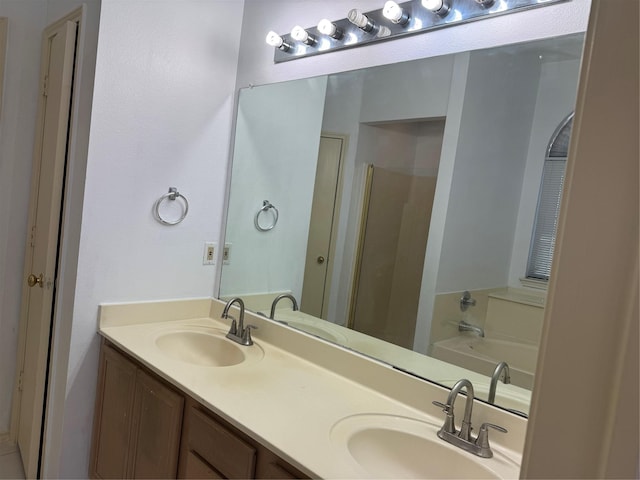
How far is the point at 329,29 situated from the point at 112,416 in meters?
1.72

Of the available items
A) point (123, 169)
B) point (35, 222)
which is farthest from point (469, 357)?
point (35, 222)

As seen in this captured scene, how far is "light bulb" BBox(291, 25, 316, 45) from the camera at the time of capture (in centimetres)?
182

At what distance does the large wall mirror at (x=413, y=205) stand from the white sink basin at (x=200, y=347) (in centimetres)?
23

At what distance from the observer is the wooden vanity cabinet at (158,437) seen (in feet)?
4.07

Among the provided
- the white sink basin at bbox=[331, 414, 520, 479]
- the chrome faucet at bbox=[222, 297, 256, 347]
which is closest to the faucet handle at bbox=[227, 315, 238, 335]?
the chrome faucet at bbox=[222, 297, 256, 347]

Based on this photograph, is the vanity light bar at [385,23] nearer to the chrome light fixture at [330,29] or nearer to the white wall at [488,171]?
the chrome light fixture at [330,29]

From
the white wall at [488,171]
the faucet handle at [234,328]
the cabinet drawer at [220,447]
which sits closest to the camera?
the cabinet drawer at [220,447]

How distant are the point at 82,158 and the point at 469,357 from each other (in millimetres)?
1575

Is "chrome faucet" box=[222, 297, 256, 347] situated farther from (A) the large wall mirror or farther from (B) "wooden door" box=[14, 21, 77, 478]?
(B) "wooden door" box=[14, 21, 77, 478]

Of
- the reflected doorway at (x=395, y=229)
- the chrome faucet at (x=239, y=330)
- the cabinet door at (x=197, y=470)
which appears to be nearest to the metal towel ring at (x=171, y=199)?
the chrome faucet at (x=239, y=330)

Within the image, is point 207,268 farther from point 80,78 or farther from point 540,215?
point 540,215

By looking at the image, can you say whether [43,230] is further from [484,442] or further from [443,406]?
[484,442]

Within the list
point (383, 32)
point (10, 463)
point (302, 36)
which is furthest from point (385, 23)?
point (10, 463)

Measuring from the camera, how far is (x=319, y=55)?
1.85m
